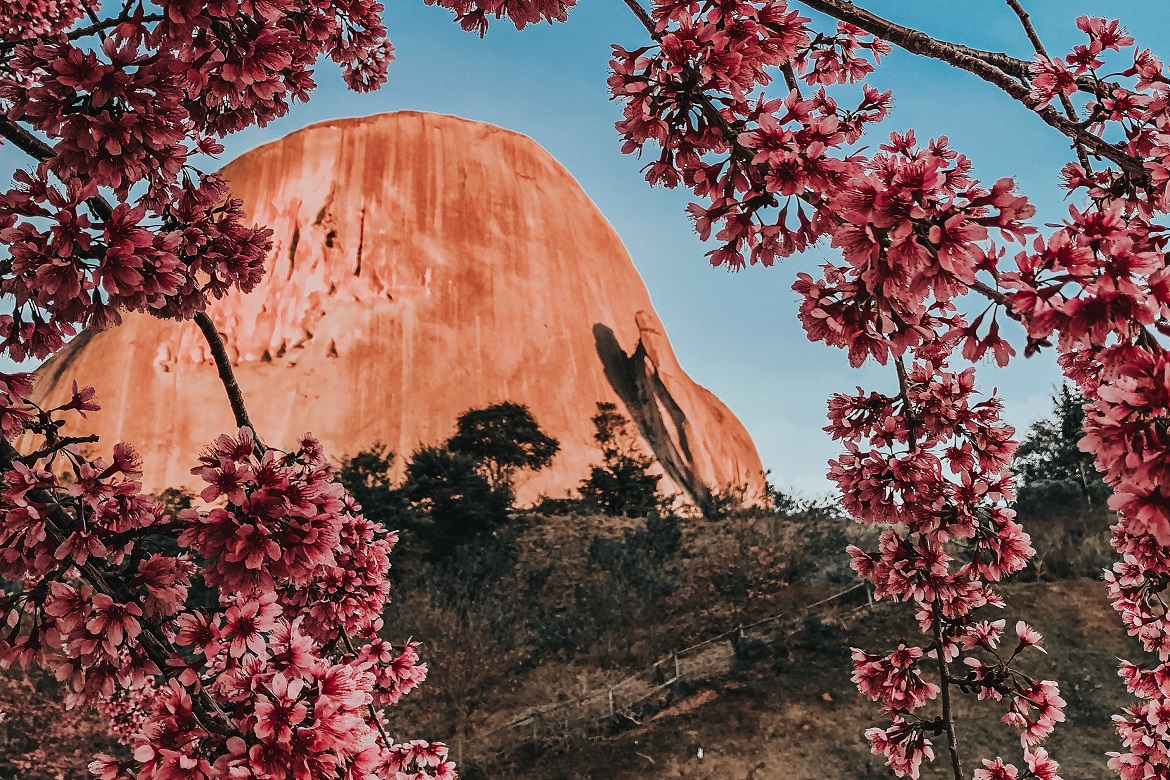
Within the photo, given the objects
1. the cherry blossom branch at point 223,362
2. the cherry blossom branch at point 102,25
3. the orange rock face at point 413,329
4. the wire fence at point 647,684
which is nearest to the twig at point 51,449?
the cherry blossom branch at point 223,362

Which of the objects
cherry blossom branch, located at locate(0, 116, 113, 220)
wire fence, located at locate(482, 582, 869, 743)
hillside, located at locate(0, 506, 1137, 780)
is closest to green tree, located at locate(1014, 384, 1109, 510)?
hillside, located at locate(0, 506, 1137, 780)

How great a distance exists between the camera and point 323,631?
1923 mm

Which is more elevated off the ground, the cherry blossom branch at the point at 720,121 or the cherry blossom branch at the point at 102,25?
the cherry blossom branch at the point at 102,25

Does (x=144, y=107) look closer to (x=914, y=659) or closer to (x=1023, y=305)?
(x=1023, y=305)

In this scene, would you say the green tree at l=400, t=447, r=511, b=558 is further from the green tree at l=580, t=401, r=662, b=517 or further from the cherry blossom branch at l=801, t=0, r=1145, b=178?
the cherry blossom branch at l=801, t=0, r=1145, b=178

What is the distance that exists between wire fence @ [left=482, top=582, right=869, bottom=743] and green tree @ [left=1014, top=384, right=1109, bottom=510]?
3888mm

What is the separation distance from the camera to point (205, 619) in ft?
3.92

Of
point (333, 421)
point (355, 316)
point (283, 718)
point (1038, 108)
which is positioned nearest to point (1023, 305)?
point (1038, 108)

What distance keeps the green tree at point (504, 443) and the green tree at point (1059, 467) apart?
867 centimetres

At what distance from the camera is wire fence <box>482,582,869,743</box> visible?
21.4ft

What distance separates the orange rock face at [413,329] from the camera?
16484 millimetres

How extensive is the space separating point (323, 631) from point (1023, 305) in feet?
5.83

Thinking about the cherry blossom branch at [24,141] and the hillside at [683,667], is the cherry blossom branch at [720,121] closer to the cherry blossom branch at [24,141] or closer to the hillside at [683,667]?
the cherry blossom branch at [24,141]

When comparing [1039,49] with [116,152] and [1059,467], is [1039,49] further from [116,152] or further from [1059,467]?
[1059,467]
